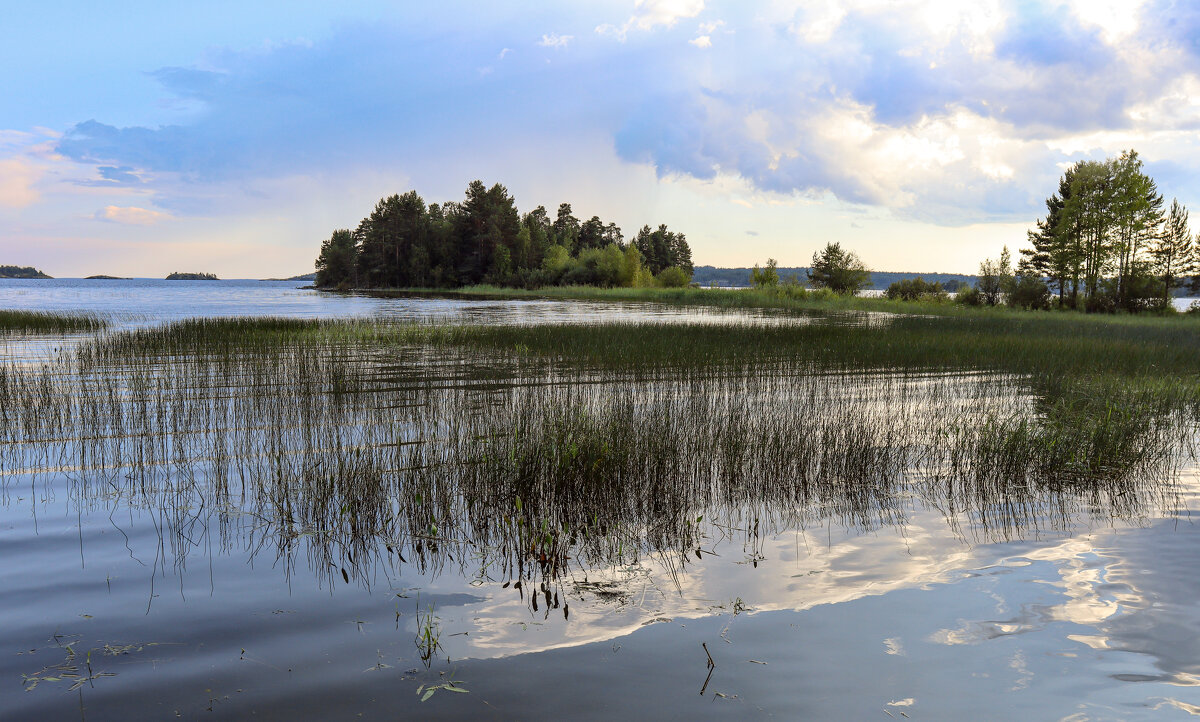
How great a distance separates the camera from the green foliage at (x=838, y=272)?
6719cm

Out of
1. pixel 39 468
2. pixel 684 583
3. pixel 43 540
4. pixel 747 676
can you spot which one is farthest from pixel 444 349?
pixel 747 676

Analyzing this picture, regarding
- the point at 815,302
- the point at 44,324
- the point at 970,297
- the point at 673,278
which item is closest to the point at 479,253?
the point at 673,278

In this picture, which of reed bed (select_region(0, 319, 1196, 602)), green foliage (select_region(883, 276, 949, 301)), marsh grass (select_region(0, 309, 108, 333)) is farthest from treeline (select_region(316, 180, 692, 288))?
reed bed (select_region(0, 319, 1196, 602))

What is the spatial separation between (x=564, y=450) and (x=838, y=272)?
216 ft

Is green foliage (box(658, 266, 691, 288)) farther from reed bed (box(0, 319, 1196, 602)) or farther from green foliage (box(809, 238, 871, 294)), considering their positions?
reed bed (box(0, 319, 1196, 602))

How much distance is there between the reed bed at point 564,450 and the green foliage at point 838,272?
54139 mm

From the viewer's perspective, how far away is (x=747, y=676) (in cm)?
354

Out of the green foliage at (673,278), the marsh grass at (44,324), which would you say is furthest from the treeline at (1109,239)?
the marsh grass at (44,324)

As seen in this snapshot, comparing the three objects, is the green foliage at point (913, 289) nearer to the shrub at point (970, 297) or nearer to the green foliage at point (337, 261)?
the shrub at point (970, 297)

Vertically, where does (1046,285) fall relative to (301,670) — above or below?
above

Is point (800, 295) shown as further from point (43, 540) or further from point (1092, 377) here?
point (43, 540)

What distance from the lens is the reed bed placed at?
5.64m

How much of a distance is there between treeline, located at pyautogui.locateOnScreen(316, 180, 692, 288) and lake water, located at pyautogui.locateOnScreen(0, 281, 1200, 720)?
76.8 meters

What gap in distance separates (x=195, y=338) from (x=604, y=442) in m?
17.1
